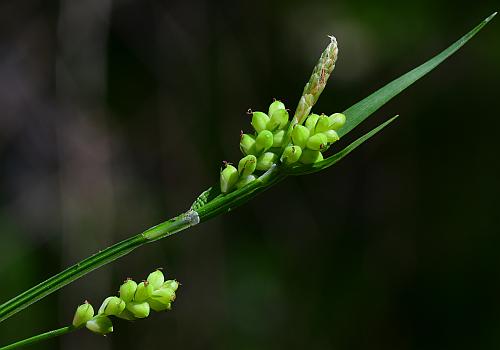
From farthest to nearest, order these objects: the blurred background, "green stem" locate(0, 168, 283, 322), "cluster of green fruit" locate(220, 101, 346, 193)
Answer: the blurred background, "cluster of green fruit" locate(220, 101, 346, 193), "green stem" locate(0, 168, 283, 322)

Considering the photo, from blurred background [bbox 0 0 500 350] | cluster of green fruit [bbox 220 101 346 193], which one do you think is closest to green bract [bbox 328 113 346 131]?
cluster of green fruit [bbox 220 101 346 193]

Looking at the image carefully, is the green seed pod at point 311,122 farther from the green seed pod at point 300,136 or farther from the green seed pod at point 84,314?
the green seed pod at point 84,314

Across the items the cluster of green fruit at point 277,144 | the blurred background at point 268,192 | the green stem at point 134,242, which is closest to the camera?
the green stem at point 134,242

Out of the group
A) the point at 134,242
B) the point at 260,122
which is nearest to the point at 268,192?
the point at 260,122

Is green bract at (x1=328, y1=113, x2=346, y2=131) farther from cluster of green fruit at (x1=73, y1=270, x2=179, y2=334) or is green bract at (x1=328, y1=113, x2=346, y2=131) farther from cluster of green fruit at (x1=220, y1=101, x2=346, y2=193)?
cluster of green fruit at (x1=73, y1=270, x2=179, y2=334)

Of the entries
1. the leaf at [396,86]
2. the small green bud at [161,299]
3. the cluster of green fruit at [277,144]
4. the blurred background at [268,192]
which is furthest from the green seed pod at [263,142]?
the blurred background at [268,192]

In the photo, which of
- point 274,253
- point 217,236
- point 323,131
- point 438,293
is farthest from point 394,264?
point 323,131
